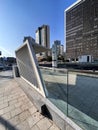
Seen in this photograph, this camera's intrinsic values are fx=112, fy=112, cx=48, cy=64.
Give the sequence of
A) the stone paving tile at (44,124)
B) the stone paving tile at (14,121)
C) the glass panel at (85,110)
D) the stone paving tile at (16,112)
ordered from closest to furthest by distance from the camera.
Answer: the glass panel at (85,110)
the stone paving tile at (44,124)
the stone paving tile at (14,121)
the stone paving tile at (16,112)

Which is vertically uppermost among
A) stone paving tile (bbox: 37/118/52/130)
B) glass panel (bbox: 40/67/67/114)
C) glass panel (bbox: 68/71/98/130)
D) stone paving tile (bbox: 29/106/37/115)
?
glass panel (bbox: 40/67/67/114)

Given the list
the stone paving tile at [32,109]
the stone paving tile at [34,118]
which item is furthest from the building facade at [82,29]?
the stone paving tile at [34,118]

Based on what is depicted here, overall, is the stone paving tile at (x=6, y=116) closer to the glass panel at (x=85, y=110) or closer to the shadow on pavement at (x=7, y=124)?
the shadow on pavement at (x=7, y=124)

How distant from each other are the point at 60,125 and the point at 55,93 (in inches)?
55.7

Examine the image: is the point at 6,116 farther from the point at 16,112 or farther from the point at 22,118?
the point at 22,118

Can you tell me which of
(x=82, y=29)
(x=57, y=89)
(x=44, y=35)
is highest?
(x=82, y=29)

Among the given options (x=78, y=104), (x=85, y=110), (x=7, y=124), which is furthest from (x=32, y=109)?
(x=85, y=110)

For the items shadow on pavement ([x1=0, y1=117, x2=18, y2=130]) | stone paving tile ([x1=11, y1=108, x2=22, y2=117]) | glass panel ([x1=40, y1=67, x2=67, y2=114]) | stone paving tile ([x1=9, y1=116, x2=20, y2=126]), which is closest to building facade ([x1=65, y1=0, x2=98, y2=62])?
glass panel ([x1=40, y1=67, x2=67, y2=114])

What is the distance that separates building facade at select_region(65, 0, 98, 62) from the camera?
63.0 meters

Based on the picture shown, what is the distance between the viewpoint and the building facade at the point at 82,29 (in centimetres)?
6300

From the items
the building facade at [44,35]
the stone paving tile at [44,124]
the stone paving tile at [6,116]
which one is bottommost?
the stone paving tile at [6,116]

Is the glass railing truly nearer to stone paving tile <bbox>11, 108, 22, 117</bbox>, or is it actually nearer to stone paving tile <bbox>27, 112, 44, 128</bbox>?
stone paving tile <bbox>27, 112, 44, 128</bbox>

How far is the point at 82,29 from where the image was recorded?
68.8 meters

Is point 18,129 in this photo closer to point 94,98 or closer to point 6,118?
point 6,118
